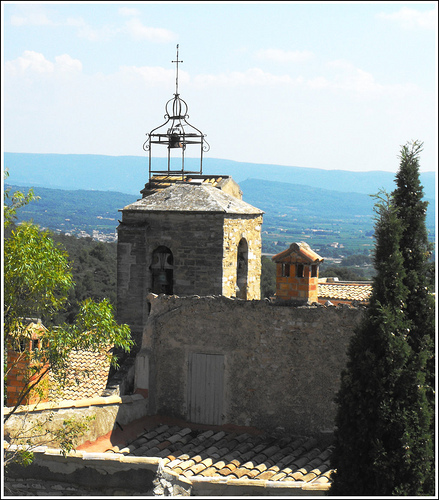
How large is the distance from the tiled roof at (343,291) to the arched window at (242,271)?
3.52 meters

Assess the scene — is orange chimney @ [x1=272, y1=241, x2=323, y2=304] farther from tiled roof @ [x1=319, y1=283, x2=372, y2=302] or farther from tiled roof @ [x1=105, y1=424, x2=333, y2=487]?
tiled roof @ [x1=319, y1=283, x2=372, y2=302]

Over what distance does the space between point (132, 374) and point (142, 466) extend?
5091 millimetres

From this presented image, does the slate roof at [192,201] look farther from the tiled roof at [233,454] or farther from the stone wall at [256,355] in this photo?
the tiled roof at [233,454]

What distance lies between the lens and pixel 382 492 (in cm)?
989

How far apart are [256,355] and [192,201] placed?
5669 mm

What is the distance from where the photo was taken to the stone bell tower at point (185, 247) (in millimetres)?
17453

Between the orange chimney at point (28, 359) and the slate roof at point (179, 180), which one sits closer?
the orange chimney at point (28, 359)

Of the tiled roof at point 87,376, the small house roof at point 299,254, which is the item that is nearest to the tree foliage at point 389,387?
the small house roof at point 299,254

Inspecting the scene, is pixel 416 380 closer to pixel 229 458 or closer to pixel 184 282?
pixel 229 458

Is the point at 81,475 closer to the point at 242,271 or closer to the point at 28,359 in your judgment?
the point at 28,359

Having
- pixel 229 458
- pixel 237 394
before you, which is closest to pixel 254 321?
pixel 237 394

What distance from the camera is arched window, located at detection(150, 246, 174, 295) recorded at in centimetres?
1803

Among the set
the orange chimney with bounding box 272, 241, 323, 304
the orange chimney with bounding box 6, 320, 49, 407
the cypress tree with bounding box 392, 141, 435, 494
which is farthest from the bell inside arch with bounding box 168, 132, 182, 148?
the cypress tree with bounding box 392, 141, 435, 494

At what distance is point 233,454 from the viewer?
40.4ft
